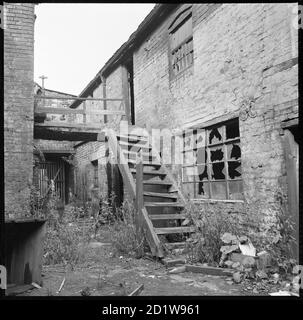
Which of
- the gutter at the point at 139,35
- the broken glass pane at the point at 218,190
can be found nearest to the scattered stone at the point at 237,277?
the broken glass pane at the point at 218,190

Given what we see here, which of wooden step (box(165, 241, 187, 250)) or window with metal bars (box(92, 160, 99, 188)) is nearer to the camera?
wooden step (box(165, 241, 187, 250))

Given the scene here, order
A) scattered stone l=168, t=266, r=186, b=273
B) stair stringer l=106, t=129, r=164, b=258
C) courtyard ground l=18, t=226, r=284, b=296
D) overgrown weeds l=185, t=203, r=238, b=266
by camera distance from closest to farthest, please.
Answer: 1. courtyard ground l=18, t=226, r=284, b=296
2. scattered stone l=168, t=266, r=186, b=273
3. overgrown weeds l=185, t=203, r=238, b=266
4. stair stringer l=106, t=129, r=164, b=258

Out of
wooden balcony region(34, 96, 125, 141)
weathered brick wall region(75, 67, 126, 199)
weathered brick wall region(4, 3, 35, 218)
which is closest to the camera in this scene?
weathered brick wall region(4, 3, 35, 218)

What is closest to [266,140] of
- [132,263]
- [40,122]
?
[132,263]

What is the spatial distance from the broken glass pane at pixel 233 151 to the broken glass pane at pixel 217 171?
35cm

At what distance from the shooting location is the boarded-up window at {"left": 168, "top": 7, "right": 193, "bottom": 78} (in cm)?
783

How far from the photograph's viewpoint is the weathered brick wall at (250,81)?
16.7 ft

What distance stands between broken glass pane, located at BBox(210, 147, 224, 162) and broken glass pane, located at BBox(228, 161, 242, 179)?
1.17 feet

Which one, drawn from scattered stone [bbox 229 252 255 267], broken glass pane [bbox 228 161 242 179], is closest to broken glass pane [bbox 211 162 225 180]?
broken glass pane [bbox 228 161 242 179]

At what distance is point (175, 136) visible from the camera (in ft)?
26.8

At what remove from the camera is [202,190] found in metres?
7.26

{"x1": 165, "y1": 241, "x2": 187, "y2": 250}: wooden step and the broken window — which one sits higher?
the broken window

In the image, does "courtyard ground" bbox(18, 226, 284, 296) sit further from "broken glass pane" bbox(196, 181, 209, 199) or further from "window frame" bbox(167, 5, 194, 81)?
"window frame" bbox(167, 5, 194, 81)

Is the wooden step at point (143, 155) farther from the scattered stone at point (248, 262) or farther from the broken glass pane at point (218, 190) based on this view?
the scattered stone at point (248, 262)
